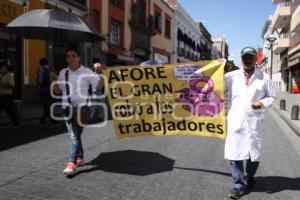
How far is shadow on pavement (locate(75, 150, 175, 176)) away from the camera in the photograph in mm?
7000

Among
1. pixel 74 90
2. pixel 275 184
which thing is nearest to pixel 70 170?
pixel 74 90

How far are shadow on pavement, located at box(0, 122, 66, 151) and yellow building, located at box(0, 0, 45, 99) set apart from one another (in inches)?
230

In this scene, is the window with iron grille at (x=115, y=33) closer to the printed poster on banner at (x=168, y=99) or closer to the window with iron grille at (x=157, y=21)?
the window with iron grille at (x=157, y=21)

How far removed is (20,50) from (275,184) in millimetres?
14342

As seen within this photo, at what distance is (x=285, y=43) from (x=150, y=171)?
4373 centimetres

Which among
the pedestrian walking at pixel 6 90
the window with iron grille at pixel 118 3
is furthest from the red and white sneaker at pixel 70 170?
the window with iron grille at pixel 118 3

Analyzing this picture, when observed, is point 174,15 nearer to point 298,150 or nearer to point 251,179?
point 298,150

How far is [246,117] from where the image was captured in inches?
223

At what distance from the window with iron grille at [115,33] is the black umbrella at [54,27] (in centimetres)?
1959

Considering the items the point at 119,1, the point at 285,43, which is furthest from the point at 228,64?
the point at 285,43

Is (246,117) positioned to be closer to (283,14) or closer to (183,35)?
(283,14)

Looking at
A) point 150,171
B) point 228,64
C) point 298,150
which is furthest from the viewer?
point 298,150

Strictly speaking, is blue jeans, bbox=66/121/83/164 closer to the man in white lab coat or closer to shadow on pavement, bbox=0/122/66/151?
the man in white lab coat

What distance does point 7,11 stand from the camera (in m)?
17.3
